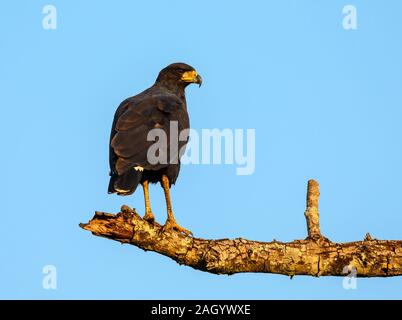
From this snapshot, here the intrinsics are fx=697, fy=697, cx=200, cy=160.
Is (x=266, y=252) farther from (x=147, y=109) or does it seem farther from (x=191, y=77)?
(x=191, y=77)

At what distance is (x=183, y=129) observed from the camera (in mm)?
9320

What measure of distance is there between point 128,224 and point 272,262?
152 cm

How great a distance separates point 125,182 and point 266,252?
6.26 feet

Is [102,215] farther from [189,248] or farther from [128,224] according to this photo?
[189,248]

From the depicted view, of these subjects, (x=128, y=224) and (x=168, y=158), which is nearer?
(x=128, y=224)

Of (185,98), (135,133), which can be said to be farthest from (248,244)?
(185,98)

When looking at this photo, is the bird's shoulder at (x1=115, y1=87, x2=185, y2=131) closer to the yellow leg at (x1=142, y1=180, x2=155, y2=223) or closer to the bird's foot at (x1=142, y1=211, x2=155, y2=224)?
the yellow leg at (x1=142, y1=180, x2=155, y2=223)

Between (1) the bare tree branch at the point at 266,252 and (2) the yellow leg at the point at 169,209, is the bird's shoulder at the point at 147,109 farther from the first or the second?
(1) the bare tree branch at the point at 266,252

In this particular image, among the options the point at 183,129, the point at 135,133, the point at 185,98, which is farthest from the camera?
the point at 185,98

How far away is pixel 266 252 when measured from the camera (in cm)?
716

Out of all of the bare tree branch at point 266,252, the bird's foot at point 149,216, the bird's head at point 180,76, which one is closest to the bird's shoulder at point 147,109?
the bird's head at point 180,76

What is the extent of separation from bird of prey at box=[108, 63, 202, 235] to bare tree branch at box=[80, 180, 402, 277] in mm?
596

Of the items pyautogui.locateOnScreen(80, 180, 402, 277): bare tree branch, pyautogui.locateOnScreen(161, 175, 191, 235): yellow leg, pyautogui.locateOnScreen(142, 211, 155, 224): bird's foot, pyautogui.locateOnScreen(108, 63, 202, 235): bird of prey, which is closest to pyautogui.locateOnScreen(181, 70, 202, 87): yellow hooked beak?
pyautogui.locateOnScreen(108, 63, 202, 235): bird of prey

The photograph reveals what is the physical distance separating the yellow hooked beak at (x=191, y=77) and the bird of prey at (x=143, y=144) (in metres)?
0.68
